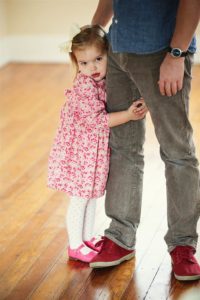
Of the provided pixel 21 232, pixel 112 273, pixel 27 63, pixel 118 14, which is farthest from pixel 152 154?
pixel 27 63

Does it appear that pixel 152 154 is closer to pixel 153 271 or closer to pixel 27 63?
pixel 153 271

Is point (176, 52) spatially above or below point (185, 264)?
above

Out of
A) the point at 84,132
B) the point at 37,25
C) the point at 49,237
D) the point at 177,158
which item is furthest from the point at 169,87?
the point at 37,25

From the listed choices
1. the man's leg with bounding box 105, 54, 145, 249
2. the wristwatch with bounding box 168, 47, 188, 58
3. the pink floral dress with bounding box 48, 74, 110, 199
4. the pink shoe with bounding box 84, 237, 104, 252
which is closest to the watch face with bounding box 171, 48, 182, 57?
the wristwatch with bounding box 168, 47, 188, 58

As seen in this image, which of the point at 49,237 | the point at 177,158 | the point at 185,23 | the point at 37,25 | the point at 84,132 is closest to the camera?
the point at 185,23

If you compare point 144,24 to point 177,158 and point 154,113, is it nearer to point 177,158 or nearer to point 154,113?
point 154,113

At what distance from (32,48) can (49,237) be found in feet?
→ 11.7

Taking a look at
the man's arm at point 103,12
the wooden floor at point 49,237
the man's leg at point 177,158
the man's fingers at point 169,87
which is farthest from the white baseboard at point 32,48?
the man's fingers at point 169,87

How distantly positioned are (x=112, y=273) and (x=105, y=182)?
308 mm

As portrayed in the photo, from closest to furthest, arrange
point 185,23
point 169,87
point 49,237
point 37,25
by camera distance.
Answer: point 185,23, point 169,87, point 49,237, point 37,25

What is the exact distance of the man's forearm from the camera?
177cm

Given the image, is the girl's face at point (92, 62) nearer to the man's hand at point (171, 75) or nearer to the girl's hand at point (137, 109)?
the girl's hand at point (137, 109)

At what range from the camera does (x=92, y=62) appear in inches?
83.7

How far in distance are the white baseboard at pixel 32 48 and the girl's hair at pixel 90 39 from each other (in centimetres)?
365
